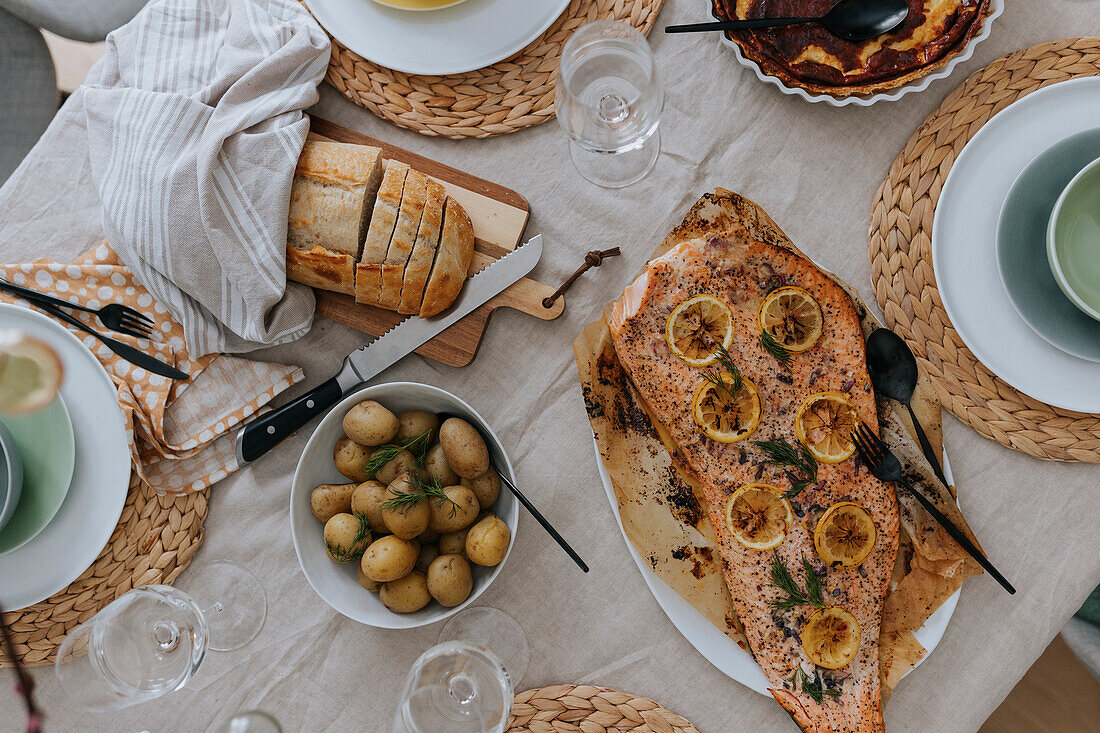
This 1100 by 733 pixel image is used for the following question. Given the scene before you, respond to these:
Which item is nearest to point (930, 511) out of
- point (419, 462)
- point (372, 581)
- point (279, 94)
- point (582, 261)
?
point (582, 261)

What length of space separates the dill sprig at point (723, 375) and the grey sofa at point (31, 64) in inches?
67.3

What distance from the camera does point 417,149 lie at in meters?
1.69

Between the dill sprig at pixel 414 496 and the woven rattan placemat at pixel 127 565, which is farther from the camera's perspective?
the woven rattan placemat at pixel 127 565

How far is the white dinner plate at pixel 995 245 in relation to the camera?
1.49 m

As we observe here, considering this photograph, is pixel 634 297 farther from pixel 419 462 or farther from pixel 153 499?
pixel 153 499

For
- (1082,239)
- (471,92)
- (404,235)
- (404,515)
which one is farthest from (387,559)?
(1082,239)

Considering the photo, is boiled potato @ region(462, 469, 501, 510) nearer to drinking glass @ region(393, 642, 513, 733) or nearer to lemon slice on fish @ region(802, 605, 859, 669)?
drinking glass @ region(393, 642, 513, 733)

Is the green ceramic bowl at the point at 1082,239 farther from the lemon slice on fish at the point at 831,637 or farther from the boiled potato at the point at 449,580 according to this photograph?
the boiled potato at the point at 449,580

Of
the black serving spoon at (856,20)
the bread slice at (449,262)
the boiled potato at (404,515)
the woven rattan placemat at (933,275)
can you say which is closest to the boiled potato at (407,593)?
the boiled potato at (404,515)

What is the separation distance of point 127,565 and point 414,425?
70 centimetres

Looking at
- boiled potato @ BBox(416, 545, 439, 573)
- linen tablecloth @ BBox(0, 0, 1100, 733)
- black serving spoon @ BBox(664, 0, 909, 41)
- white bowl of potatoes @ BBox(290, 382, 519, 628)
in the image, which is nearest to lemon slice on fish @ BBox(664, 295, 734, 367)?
linen tablecloth @ BBox(0, 0, 1100, 733)

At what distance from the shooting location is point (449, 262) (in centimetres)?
158

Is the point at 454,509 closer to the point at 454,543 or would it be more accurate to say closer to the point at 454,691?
the point at 454,543

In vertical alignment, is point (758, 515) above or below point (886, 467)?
below
